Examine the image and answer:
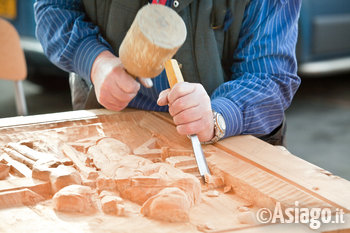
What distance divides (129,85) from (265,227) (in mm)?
453

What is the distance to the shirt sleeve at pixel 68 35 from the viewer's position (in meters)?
1.33

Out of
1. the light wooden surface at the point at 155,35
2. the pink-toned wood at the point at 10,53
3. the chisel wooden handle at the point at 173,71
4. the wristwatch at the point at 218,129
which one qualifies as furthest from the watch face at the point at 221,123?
the pink-toned wood at the point at 10,53

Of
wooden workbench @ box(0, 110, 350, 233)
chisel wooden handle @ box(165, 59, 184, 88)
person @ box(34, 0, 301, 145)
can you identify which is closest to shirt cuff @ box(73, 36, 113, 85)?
person @ box(34, 0, 301, 145)

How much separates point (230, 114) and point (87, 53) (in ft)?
1.38

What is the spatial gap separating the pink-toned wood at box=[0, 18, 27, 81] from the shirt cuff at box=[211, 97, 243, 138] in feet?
2.81

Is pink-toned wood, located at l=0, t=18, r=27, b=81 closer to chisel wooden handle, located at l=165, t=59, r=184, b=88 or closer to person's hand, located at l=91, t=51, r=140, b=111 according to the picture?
person's hand, located at l=91, t=51, r=140, b=111

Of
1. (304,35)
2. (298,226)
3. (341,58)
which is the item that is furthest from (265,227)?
(341,58)

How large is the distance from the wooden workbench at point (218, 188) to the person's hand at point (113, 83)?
11 cm

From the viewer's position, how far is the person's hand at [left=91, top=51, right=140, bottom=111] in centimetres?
108

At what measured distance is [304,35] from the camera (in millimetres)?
3447

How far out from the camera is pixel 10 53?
174 centimetres

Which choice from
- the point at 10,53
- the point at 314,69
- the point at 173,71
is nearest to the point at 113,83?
the point at 173,71

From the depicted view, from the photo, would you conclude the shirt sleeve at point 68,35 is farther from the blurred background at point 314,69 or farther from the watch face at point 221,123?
the blurred background at point 314,69

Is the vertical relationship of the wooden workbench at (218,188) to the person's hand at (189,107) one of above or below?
below
